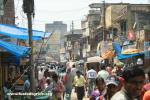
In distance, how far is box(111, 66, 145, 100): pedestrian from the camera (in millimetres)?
4711

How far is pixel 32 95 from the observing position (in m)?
12.2

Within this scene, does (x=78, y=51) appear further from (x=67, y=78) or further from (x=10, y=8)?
(x=67, y=78)

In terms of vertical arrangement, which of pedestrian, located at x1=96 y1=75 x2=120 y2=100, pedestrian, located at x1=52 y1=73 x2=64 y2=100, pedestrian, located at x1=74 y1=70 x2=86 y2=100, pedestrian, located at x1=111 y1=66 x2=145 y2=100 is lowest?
pedestrian, located at x1=74 y1=70 x2=86 y2=100

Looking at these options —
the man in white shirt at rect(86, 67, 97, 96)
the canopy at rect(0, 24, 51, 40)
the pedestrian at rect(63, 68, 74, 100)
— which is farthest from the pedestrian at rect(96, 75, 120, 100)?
the man in white shirt at rect(86, 67, 97, 96)

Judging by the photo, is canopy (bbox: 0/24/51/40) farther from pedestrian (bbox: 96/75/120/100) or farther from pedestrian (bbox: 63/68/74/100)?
pedestrian (bbox: 96/75/120/100)

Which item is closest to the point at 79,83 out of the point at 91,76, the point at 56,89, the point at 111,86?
the point at 91,76

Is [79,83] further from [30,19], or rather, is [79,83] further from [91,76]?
[30,19]

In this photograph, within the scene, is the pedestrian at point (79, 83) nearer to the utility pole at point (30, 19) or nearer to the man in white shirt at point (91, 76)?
the man in white shirt at point (91, 76)

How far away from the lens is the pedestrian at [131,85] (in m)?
4.71

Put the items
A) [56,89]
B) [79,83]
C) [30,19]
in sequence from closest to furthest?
[30,19]
[56,89]
[79,83]

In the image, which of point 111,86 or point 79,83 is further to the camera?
point 79,83

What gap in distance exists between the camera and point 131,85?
482 cm

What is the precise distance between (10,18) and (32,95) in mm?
19916

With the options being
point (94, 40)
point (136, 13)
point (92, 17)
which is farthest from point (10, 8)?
point (92, 17)
